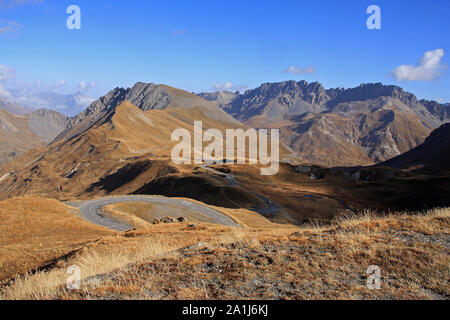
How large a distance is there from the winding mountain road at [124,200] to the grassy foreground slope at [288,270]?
32922mm

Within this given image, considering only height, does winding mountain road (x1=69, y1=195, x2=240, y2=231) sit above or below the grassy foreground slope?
below

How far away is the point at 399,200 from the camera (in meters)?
81.8

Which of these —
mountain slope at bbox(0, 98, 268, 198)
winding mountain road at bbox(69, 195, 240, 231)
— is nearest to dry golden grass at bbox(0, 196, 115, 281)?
winding mountain road at bbox(69, 195, 240, 231)

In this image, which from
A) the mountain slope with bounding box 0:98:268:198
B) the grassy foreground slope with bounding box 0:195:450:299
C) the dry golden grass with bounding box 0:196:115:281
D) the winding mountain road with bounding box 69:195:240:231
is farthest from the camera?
the mountain slope with bounding box 0:98:268:198

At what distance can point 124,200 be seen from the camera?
55.8m

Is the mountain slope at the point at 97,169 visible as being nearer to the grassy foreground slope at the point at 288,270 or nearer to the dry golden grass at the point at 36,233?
the dry golden grass at the point at 36,233

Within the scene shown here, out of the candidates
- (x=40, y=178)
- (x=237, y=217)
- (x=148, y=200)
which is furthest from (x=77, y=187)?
(x=237, y=217)

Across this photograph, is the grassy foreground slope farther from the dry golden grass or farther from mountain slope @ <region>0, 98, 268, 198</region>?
mountain slope @ <region>0, 98, 268, 198</region>

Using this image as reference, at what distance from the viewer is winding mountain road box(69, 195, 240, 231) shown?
4362 centimetres

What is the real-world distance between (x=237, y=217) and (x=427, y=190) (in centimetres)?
6244

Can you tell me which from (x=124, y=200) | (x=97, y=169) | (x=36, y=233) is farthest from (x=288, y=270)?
(x=97, y=169)

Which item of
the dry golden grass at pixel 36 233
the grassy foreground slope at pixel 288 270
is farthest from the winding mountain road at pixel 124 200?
the grassy foreground slope at pixel 288 270

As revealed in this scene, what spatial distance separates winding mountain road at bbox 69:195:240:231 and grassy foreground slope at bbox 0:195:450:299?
32922 millimetres
